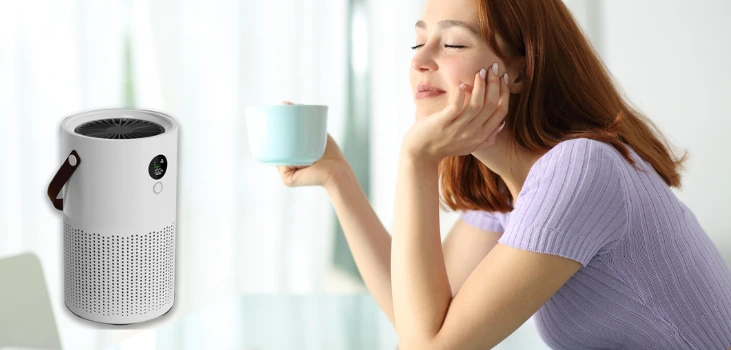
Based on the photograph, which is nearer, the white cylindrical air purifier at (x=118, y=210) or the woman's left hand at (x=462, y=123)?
the white cylindrical air purifier at (x=118, y=210)

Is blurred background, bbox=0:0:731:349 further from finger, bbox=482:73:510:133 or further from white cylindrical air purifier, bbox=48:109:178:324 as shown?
white cylindrical air purifier, bbox=48:109:178:324

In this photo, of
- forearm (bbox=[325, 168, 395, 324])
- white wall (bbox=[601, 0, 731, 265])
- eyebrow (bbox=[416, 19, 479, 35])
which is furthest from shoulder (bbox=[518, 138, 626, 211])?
white wall (bbox=[601, 0, 731, 265])

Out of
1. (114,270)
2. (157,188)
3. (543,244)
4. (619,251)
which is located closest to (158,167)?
(157,188)

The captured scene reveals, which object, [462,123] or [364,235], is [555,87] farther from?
[364,235]

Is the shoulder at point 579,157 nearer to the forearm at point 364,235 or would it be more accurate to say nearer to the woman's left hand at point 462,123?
the woman's left hand at point 462,123

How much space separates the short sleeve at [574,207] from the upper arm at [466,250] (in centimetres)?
43

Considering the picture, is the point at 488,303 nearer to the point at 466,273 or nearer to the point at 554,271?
the point at 554,271

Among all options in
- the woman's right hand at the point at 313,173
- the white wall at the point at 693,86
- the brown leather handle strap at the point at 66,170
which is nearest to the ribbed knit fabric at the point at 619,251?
the woman's right hand at the point at 313,173

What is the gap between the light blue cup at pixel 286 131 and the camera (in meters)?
0.90

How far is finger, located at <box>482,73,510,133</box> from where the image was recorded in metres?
0.89

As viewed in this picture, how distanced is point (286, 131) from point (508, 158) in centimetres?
35

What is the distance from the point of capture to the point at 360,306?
141cm

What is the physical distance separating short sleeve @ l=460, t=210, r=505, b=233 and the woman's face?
372mm

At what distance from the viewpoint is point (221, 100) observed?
2.33m
